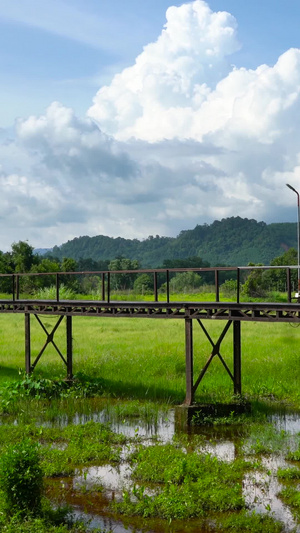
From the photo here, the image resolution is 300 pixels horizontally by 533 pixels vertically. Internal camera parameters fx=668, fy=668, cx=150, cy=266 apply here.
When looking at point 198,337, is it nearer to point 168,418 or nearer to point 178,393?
point 178,393

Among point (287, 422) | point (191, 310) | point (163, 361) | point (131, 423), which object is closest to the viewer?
point (287, 422)

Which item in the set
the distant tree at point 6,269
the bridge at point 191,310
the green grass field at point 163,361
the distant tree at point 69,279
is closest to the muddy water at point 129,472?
the bridge at point 191,310

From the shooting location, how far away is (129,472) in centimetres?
1442

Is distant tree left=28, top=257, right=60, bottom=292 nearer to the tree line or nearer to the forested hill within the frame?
the tree line

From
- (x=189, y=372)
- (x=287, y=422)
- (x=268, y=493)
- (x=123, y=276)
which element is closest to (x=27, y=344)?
(x=189, y=372)

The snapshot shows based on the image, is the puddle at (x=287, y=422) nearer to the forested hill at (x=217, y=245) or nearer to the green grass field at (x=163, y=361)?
the green grass field at (x=163, y=361)

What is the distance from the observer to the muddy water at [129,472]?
38.4ft

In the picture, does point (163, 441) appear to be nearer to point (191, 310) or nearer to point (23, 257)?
point (191, 310)

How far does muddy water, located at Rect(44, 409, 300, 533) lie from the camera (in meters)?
11.7

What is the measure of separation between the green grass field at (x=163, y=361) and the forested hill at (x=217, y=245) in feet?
298

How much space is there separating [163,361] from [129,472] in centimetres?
1232

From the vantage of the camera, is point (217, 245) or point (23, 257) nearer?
point (23, 257)

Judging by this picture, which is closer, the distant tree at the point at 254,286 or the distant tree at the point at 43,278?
the distant tree at the point at 254,286

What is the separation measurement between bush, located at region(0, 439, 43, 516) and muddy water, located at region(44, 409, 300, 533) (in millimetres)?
880
